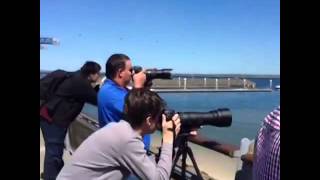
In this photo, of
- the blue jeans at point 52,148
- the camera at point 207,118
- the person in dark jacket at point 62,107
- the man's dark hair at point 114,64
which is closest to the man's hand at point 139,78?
the man's dark hair at point 114,64

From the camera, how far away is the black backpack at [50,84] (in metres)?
3.51

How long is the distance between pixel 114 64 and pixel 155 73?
26cm

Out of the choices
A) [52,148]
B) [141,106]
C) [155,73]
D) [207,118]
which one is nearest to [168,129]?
[141,106]

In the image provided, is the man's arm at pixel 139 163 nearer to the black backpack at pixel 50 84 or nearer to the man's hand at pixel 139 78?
the man's hand at pixel 139 78

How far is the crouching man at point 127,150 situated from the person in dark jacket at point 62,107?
1614mm

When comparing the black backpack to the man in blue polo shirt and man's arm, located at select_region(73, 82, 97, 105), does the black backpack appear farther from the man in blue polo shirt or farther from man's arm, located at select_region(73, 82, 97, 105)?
the man in blue polo shirt

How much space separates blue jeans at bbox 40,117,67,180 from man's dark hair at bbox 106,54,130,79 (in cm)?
99

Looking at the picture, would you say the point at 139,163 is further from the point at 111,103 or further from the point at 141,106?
the point at 111,103

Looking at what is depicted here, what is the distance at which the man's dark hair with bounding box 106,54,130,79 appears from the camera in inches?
112

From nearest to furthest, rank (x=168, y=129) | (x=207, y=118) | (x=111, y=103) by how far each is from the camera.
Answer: (x=168, y=129)
(x=207, y=118)
(x=111, y=103)

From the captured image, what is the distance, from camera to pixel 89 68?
362 cm
